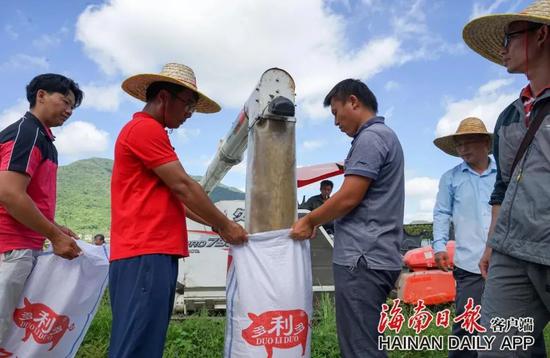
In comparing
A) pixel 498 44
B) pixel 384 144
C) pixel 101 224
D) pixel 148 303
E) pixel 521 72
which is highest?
pixel 101 224

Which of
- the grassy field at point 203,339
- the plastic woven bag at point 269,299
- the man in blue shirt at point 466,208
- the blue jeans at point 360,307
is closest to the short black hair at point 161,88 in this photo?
the plastic woven bag at point 269,299

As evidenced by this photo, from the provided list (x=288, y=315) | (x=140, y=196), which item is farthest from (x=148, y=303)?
(x=288, y=315)

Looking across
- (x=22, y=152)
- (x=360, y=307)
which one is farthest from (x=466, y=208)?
(x=22, y=152)

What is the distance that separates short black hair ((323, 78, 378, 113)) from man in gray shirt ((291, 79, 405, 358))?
6.0 inches

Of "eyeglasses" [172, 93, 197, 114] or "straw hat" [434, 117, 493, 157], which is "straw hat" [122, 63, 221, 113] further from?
"straw hat" [434, 117, 493, 157]

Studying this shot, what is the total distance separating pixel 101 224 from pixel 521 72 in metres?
39.1

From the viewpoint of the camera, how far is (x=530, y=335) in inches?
76.1

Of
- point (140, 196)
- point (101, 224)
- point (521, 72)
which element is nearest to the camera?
point (521, 72)

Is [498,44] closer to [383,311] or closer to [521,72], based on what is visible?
[521,72]

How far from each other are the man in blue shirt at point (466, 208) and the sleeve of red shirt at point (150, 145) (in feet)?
6.99

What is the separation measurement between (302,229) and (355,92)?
2.73ft

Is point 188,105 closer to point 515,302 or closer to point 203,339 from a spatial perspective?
point 515,302

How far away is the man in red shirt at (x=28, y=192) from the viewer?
2596 millimetres

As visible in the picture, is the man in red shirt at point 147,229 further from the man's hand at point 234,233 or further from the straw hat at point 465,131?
the straw hat at point 465,131
